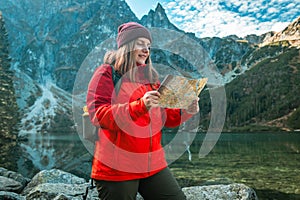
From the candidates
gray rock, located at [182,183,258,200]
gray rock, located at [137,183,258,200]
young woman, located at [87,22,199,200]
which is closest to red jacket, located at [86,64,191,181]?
young woman, located at [87,22,199,200]

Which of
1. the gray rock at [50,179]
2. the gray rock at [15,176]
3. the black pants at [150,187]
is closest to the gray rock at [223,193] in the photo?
the black pants at [150,187]

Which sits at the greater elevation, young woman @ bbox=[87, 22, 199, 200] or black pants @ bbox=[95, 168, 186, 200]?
young woman @ bbox=[87, 22, 199, 200]

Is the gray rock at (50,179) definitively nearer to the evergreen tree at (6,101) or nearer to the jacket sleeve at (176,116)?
the jacket sleeve at (176,116)

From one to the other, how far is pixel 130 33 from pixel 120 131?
1.25m

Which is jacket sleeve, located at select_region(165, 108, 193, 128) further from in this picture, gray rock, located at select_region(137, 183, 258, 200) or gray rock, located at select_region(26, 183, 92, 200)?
gray rock, located at select_region(26, 183, 92, 200)

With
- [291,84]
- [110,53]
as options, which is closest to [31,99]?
[291,84]

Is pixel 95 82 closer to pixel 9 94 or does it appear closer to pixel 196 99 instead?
pixel 196 99

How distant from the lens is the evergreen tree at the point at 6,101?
45.1 m

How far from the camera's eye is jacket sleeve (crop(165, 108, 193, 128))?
12.1 feet

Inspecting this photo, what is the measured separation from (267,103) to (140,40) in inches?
6873

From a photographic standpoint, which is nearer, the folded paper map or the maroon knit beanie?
the folded paper map

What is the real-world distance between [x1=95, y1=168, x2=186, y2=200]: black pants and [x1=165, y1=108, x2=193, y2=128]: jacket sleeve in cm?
65

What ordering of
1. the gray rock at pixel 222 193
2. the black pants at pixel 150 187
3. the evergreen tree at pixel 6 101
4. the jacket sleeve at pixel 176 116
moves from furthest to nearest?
the evergreen tree at pixel 6 101 < the gray rock at pixel 222 193 < the jacket sleeve at pixel 176 116 < the black pants at pixel 150 187

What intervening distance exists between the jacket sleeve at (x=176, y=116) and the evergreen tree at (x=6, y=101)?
46.9 metres
